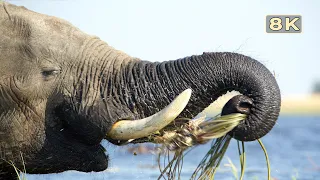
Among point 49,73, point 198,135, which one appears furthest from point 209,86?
point 49,73

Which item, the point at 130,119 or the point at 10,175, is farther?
the point at 10,175

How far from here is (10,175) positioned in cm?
875

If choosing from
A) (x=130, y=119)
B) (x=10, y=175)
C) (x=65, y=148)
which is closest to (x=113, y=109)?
(x=130, y=119)

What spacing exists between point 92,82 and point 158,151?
93 cm

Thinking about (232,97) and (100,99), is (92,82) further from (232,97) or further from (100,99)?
(232,97)

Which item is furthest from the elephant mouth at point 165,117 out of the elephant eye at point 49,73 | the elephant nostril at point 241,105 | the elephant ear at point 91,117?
the elephant eye at point 49,73

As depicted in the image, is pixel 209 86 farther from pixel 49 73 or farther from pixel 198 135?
pixel 49 73

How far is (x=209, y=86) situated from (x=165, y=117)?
53cm

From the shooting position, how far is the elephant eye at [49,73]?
820 centimetres

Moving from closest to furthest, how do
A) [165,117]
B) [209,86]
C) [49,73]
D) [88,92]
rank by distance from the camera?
1. [165,117]
2. [209,86]
3. [88,92]
4. [49,73]

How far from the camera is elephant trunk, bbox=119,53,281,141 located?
7.58 metres

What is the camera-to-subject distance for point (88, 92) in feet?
26.5

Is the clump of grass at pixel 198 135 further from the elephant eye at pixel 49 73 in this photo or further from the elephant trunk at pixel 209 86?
the elephant eye at pixel 49 73

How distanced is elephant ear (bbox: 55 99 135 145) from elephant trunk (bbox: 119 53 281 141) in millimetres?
140
